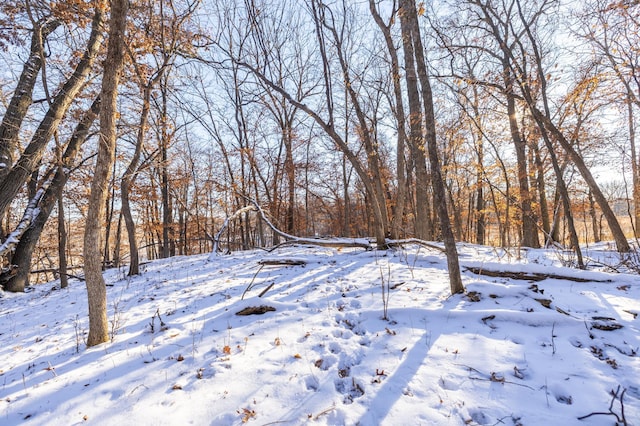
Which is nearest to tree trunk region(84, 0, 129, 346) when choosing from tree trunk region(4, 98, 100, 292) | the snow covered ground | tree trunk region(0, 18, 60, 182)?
the snow covered ground

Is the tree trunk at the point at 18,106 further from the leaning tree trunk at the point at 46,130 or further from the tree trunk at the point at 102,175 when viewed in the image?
the tree trunk at the point at 102,175

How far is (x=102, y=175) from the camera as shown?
10.1 feet

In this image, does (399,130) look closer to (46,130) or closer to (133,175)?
(133,175)

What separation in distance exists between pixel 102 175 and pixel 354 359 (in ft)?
11.2

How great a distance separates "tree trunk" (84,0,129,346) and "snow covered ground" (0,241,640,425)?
0.44m

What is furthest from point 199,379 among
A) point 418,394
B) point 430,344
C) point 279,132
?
point 279,132

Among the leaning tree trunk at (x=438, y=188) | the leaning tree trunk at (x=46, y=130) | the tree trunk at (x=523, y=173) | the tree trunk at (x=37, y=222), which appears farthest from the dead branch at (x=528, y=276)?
the tree trunk at (x=37, y=222)

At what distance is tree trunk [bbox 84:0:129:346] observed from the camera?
10.0 ft

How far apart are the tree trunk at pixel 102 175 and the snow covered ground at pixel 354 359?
0.44 m

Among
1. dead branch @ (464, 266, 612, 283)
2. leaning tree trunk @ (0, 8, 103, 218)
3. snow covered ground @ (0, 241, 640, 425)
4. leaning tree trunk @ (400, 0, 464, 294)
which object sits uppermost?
leaning tree trunk @ (0, 8, 103, 218)

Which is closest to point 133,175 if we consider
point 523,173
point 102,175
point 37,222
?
point 102,175

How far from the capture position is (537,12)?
7.83 m

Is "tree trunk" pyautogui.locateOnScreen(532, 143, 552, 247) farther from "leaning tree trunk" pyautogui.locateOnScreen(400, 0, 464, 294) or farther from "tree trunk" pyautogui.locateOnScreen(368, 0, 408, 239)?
"leaning tree trunk" pyautogui.locateOnScreen(400, 0, 464, 294)

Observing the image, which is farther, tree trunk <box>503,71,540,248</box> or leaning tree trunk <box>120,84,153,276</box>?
tree trunk <box>503,71,540,248</box>
